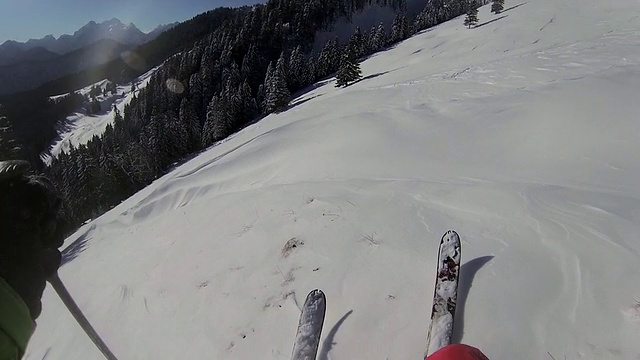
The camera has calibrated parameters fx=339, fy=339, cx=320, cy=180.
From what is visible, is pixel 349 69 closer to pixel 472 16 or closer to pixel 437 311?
A: pixel 472 16

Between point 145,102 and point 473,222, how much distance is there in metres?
94.4

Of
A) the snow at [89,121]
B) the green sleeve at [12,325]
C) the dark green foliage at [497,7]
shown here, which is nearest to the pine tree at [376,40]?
the dark green foliage at [497,7]

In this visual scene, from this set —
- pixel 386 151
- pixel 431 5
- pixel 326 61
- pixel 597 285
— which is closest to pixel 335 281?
pixel 597 285

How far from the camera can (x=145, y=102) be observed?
85125 mm

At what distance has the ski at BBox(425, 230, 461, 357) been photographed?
3441mm

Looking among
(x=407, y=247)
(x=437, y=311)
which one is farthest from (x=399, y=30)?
(x=437, y=311)

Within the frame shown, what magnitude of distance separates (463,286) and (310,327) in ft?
6.27

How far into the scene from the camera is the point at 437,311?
12.2ft

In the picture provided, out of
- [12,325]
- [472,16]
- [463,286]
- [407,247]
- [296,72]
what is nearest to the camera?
[12,325]

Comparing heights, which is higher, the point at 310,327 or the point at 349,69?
the point at 310,327

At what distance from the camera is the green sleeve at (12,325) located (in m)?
1.18

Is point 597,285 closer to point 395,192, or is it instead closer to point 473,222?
point 473,222

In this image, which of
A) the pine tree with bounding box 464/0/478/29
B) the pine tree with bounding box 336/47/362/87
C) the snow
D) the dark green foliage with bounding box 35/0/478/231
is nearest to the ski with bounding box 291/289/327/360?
the dark green foliage with bounding box 35/0/478/231

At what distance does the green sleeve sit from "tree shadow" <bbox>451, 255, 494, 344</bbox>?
136 inches
